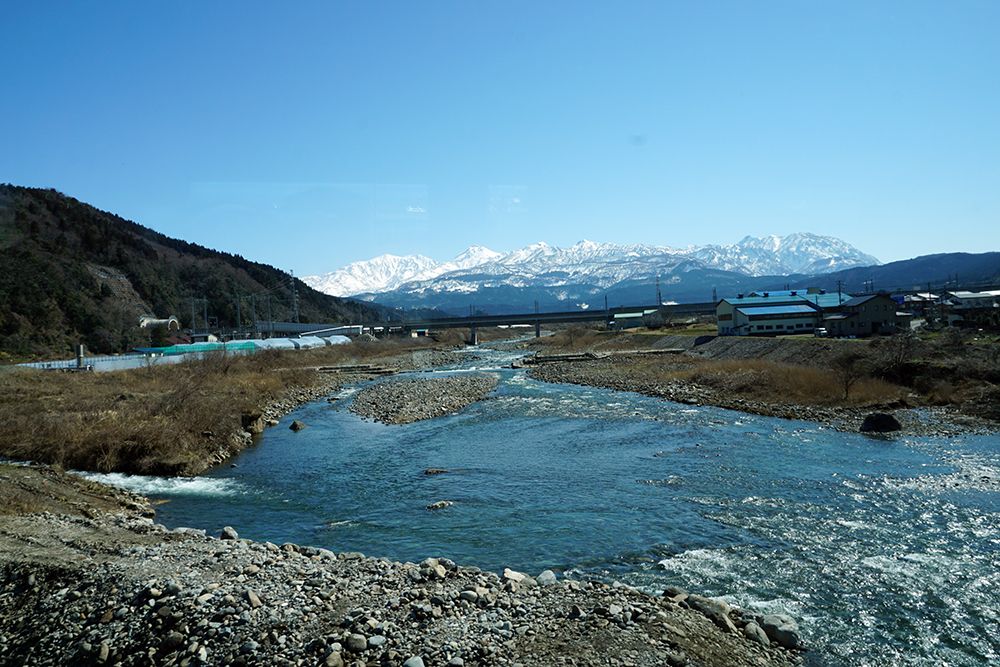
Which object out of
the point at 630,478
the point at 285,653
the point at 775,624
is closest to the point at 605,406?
the point at 630,478

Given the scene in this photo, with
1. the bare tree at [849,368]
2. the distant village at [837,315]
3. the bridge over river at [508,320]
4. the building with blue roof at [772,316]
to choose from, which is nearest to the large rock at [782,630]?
the bare tree at [849,368]

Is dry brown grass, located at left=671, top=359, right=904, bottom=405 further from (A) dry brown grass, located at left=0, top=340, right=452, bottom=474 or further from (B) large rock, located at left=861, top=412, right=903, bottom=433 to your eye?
(A) dry brown grass, located at left=0, top=340, right=452, bottom=474

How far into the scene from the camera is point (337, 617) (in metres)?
7.14

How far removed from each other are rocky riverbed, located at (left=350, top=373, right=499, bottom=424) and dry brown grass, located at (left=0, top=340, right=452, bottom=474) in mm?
5134

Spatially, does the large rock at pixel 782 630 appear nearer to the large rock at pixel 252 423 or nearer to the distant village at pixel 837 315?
the large rock at pixel 252 423

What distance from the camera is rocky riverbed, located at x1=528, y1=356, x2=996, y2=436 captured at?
66.1 ft

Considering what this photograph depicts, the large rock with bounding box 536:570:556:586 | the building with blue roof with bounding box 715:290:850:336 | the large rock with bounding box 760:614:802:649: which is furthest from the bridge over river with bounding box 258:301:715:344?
the large rock with bounding box 760:614:802:649

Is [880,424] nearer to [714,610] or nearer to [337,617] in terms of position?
[714,610]

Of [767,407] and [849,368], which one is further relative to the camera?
[849,368]

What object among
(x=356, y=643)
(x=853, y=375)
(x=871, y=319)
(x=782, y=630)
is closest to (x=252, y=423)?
(x=356, y=643)

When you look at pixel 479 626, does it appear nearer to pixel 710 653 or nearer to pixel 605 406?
pixel 710 653

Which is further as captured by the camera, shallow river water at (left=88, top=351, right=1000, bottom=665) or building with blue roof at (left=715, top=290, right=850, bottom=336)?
building with blue roof at (left=715, top=290, right=850, bottom=336)

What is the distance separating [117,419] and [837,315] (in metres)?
49.0

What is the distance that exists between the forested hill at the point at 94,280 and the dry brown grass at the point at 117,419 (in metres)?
18.4
